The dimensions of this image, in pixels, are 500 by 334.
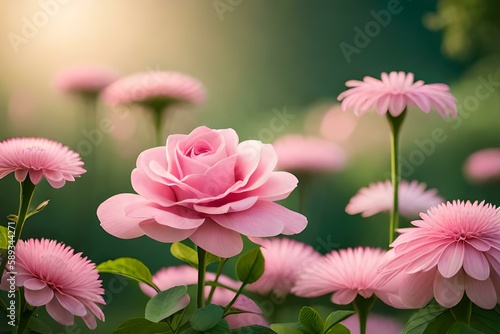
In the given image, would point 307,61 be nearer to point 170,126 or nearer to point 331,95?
point 331,95

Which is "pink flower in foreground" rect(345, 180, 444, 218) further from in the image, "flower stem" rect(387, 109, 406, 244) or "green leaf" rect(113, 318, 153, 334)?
"green leaf" rect(113, 318, 153, 334)

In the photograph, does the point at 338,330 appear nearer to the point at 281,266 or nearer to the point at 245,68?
the point at 281,266

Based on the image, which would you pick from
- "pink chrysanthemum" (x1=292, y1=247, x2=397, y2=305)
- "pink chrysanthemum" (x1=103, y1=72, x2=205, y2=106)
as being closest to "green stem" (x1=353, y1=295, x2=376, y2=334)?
"pink chrysanthemum" (x1=292, y1=247, x2=397, y2=305)

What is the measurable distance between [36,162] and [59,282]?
0.31 ft

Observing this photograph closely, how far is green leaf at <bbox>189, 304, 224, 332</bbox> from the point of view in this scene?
413 mm

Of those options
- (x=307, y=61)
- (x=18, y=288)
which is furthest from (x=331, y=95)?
(x=18, y=288)

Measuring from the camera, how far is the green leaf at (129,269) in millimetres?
500

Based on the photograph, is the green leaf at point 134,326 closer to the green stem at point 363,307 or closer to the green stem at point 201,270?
the green stem at point 201,270

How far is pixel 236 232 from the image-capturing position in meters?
0.43

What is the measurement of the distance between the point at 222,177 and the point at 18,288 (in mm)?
190

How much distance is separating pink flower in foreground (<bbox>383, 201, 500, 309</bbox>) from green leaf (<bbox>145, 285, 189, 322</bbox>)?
0.49 ft

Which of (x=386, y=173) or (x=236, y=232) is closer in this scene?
(x=236, y=232)

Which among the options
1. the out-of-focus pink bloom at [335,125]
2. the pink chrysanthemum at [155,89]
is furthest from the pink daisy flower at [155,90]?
the out-of-focus pink bloom at [335,125]

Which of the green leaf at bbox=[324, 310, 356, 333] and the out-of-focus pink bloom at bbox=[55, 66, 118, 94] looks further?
the out-of-focus pink bloom at bbox=[55, 66, 118, 94]
